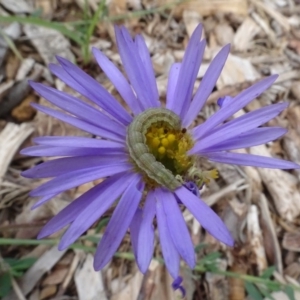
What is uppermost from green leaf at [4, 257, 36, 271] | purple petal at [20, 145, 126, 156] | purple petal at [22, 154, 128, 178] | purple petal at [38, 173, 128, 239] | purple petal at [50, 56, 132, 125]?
purple petal at [50, 56, 132, 125]

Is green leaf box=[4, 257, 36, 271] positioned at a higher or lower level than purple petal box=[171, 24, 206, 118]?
lower

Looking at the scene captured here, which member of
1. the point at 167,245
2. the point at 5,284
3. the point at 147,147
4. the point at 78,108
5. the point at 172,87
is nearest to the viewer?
the point at 167,245

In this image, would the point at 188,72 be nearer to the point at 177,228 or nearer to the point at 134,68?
the point at 134,68

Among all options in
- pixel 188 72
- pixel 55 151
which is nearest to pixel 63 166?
pixel 55 151

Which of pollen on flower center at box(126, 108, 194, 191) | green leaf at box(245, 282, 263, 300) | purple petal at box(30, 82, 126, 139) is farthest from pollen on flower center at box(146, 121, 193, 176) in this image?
green leaf at box(245, 282, 263, 300)

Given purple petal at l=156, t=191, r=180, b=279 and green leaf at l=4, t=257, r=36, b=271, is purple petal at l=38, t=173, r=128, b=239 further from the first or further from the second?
green leaf at l=4, t=257, r=36, b=271

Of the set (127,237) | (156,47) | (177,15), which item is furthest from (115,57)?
(127,237)

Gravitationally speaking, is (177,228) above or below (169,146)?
below
